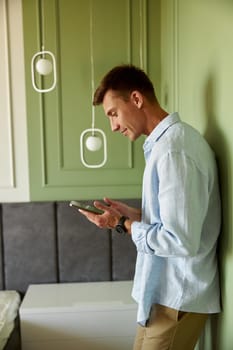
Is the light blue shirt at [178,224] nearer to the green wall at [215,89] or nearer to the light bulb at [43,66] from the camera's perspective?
the green wall at [215,89]

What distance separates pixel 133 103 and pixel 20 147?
3.35 ft

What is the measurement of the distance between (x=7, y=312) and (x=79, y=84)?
110cm

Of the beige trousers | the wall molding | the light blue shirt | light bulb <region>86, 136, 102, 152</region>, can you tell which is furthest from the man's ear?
the wall molding

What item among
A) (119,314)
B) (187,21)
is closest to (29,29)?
(187,21)

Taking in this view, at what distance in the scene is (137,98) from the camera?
138 cm

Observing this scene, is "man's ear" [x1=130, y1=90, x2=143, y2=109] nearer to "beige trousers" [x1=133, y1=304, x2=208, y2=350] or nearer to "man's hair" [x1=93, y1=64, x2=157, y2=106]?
"man's hair" [x1=93, y1=64, x2=157, y2=106]

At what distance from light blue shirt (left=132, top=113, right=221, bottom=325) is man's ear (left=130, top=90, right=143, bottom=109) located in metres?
0.10

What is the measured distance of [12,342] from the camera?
1.89 metres

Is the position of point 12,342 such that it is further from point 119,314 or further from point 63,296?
point 119,314

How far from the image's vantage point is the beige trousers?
1.33 meters

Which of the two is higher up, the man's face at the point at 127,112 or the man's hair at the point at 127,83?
the man's hair at the point at 127,83

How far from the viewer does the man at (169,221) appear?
Answer: 1186mm

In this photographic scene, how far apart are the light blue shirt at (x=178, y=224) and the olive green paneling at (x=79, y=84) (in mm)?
897

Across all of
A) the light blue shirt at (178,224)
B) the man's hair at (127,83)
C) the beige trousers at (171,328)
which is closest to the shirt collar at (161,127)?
the light blue shirt at (178,224)
